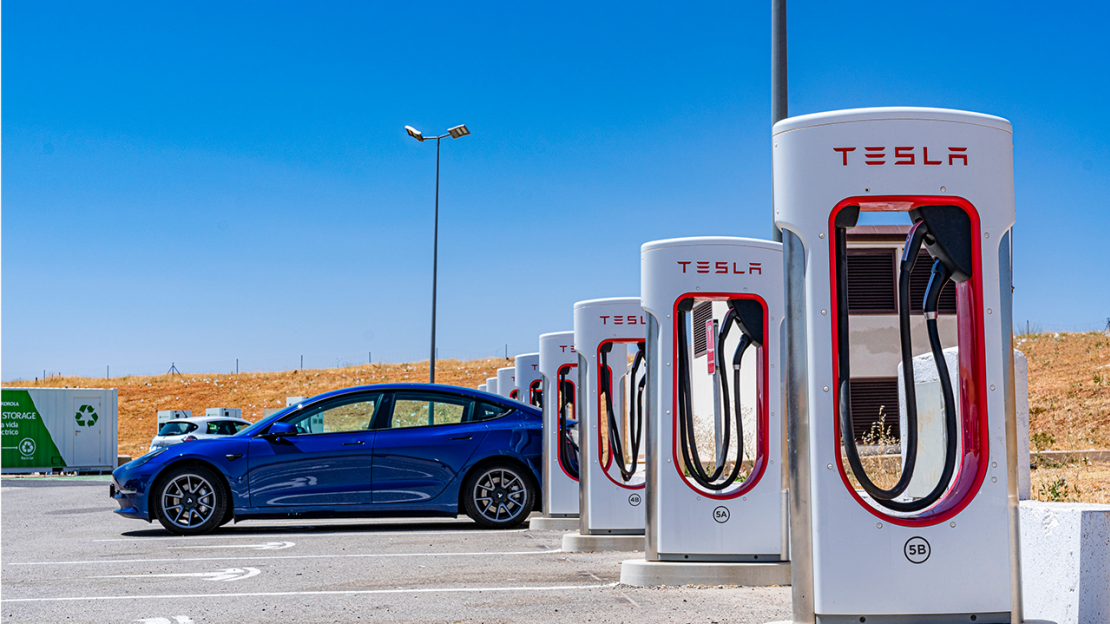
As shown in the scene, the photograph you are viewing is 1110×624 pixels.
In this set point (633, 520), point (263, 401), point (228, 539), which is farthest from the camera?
point (263, 401)

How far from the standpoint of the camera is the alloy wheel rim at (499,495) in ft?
36.0

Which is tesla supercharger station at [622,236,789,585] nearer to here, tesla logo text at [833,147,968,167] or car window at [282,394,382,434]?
tesla logo text at [833,147,968,167]

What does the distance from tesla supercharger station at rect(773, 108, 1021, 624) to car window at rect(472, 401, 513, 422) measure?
7.44 metres

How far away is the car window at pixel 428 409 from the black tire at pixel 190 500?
1.84 meters

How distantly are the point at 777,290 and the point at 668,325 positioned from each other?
0.72 m

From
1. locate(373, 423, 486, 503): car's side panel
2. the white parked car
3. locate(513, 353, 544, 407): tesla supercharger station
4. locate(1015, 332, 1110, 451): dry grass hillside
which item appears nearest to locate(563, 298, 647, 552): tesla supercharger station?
locate(373, 423, 486, 503): car's side panel

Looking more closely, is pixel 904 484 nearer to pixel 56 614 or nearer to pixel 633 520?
pixel 56 614

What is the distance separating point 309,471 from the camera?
35.0ft

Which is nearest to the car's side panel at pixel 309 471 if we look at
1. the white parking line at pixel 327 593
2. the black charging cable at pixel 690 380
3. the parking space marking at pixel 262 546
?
the parking space marking at pixel 262 546

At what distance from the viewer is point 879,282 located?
2055 centimetres

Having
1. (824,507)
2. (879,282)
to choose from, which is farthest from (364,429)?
(879,282)

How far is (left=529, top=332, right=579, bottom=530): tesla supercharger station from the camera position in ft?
35.1

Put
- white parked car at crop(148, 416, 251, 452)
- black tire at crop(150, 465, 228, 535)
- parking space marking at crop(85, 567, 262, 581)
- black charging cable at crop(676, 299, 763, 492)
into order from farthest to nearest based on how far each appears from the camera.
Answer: white parked car at crop(148, 416, 251, 452) → black tire at crop(150, 465, 228, 535) → parking space marking at crop(85, 567, 262, 581) → black charging cable at crop(676, 299, 763, 492)

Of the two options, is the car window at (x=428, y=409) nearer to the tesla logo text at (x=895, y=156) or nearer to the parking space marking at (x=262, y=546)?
the parking space marking at (x=262, y=546)
